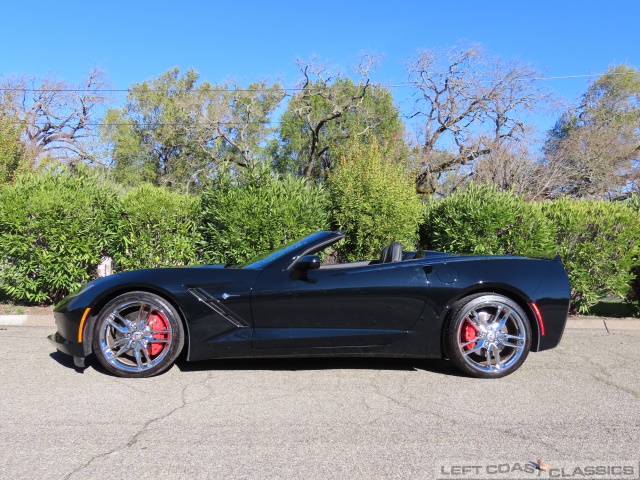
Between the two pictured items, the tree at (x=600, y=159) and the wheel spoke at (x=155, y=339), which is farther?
the tree at (x=600, y=159)

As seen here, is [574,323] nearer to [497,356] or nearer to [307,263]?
[497,356]

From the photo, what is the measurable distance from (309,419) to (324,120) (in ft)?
94.3

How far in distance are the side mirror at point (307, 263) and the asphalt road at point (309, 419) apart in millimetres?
950

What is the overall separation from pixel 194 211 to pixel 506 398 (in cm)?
535

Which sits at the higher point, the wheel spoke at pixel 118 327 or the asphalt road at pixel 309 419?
the wheel spoke at pixel 118 327

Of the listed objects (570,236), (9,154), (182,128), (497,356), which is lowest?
(497,356)

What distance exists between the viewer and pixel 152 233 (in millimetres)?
7680

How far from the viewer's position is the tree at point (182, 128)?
115 feet

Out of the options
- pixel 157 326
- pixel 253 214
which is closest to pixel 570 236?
pixel 253 214

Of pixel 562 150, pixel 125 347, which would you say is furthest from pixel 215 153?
pixel 125 347

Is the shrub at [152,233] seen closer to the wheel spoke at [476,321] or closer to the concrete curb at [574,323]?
the concrete curb at [574,323]

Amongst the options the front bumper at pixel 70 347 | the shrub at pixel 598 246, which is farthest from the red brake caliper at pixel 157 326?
the shrub at pixel 598 246

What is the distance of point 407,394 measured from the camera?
4.07 m

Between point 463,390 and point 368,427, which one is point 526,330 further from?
point 368,427
